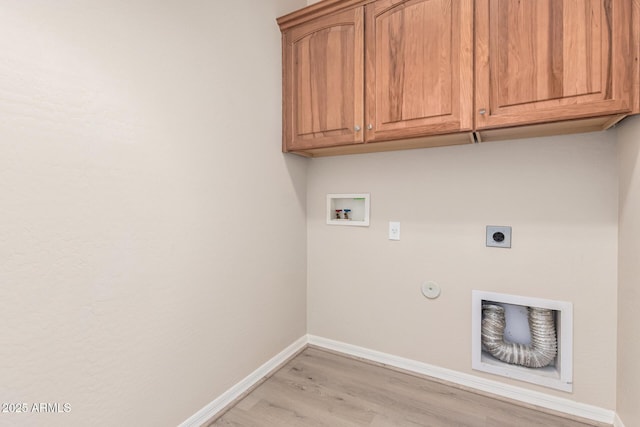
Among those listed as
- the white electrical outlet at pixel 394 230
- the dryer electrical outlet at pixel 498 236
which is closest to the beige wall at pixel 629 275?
the dryer electrical outlet at pixel 498 236

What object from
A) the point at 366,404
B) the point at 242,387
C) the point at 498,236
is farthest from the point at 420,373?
the point at 242,387

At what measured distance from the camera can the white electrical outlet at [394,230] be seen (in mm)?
1967

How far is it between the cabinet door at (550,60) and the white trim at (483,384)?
146 cm

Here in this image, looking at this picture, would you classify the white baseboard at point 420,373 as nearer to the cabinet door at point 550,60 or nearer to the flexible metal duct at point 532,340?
the flexible metal duct at point 532,340

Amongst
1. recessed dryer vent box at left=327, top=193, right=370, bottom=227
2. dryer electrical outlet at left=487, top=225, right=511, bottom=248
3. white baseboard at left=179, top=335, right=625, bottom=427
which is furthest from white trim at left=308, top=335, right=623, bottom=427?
recessed dryer vent box at left=327, top=193, right=370, bottom=227

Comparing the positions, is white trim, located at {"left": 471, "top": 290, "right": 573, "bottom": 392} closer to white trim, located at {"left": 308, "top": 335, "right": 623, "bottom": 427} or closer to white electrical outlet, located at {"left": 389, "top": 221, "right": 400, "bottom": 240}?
white trim, located at {"left": 308, "top": 335, "right": 623, "bottom": 427}

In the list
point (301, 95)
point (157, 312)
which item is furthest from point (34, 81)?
point (301, 95)

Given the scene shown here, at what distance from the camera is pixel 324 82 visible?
5.93 feet

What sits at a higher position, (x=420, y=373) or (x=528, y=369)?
(x=528, y=369)

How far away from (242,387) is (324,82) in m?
1.91

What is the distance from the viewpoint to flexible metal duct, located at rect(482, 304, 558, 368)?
1.60 metres

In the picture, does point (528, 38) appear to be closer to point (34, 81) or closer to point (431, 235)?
point (431, 235)

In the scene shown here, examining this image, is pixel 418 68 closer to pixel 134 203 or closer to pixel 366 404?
pixel 134 203

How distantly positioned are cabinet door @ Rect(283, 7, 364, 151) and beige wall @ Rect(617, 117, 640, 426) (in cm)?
122
